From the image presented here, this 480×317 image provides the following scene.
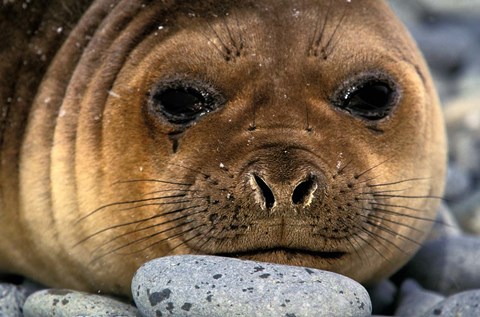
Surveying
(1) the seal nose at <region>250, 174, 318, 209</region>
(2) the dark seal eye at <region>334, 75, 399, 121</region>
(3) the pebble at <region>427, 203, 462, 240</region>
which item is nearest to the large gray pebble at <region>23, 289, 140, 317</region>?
(1) the seal nose at <region>250, 174, 318, 209</region>

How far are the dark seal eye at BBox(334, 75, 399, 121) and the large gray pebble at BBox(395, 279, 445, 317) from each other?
909 millimetres

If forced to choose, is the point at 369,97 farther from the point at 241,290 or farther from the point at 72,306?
the point at 72,306

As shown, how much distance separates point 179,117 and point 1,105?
1.11 m

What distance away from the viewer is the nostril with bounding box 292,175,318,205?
3.50 metres

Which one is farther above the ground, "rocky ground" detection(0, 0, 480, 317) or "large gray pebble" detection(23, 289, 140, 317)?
"rocky ground" detection(0, 0, 480, 317)

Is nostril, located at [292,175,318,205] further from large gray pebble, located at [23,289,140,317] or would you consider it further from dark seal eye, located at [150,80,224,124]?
large gray pebble, located at [23,289,140,317]

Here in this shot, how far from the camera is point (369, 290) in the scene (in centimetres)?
467

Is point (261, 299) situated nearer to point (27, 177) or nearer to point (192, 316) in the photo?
point (192, 316)

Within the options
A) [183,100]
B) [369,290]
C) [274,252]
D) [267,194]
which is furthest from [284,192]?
[369,290]

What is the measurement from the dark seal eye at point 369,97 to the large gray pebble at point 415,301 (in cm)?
91

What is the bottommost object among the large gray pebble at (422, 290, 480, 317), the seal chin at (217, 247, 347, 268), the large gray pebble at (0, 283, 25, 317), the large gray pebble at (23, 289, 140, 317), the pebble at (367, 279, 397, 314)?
the large gray pebble at (0, 283, 25, 317)

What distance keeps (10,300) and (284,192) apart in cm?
148

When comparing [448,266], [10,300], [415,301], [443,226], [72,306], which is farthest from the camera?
[443,226]

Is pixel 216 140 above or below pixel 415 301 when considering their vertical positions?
above
